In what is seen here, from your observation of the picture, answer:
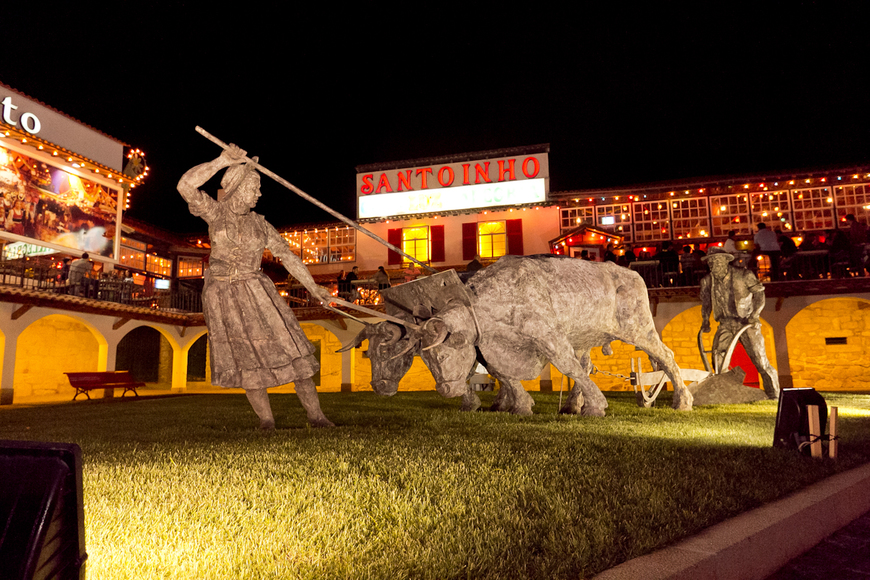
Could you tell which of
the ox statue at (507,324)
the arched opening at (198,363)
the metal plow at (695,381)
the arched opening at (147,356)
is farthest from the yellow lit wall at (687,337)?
the arched opening at (147,356)

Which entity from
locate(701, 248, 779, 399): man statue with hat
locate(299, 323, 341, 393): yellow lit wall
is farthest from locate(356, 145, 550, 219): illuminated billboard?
locate(701, 248, 779, 399): man statue with hat

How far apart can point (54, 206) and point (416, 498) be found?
56.6 feet

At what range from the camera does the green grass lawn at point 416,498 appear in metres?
1.68

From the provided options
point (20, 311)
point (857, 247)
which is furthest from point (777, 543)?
point (20, 311)

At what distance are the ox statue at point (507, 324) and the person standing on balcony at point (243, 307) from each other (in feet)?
3.44

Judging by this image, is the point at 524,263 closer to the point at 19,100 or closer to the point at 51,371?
the point at 19,100

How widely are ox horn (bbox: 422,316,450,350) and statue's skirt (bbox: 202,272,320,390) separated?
3.81 feet

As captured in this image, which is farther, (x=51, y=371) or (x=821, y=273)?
(x=51, y=371)

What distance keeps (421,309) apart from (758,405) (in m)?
4.63

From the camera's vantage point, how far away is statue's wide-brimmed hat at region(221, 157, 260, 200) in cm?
430

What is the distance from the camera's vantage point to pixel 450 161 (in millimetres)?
21203

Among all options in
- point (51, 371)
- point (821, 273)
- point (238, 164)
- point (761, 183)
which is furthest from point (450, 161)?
point (238, 164)

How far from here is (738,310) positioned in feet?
26.6

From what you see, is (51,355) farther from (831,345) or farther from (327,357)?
(831,345)
